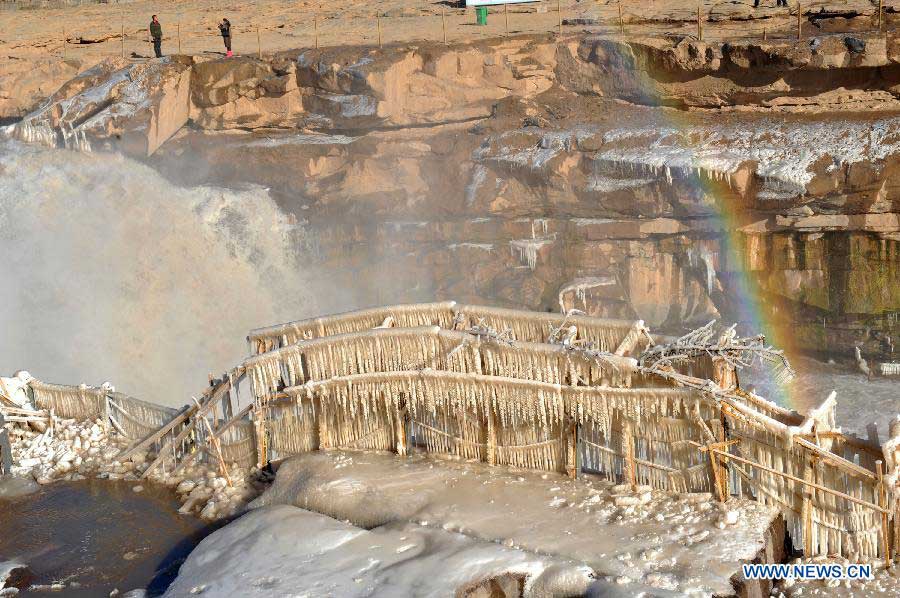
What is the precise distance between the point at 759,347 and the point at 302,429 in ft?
17.9

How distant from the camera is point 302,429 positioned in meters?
12.1

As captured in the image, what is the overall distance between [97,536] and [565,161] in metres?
13.3

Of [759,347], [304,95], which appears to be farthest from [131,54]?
[759,347]

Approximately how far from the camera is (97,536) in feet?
38.6

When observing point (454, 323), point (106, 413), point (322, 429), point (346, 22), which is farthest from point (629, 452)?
point (346, 22)

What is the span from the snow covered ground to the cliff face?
11.2 metres

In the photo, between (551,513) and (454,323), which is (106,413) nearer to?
(454,323)

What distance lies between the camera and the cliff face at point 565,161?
20125 millimetres

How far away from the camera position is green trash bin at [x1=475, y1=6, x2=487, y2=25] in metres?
27.5

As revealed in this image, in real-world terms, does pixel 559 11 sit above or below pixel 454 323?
above

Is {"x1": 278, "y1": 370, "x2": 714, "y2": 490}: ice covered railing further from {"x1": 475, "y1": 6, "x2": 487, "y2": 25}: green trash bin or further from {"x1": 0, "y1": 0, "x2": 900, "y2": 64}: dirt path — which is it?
{"x1": 475, "y1": 6, "x2": 487, "y2": 25}: green trash bin

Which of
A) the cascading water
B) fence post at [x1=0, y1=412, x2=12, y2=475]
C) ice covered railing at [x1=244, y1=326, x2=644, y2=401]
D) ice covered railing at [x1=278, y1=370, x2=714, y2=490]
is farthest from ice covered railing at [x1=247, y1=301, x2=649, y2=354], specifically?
the cascading water

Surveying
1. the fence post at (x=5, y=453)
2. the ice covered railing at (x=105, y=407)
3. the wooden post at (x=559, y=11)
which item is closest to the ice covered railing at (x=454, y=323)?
the ice covered railing at (x=105, y=407)

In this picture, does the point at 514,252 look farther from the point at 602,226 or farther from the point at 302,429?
the point at 302,429
